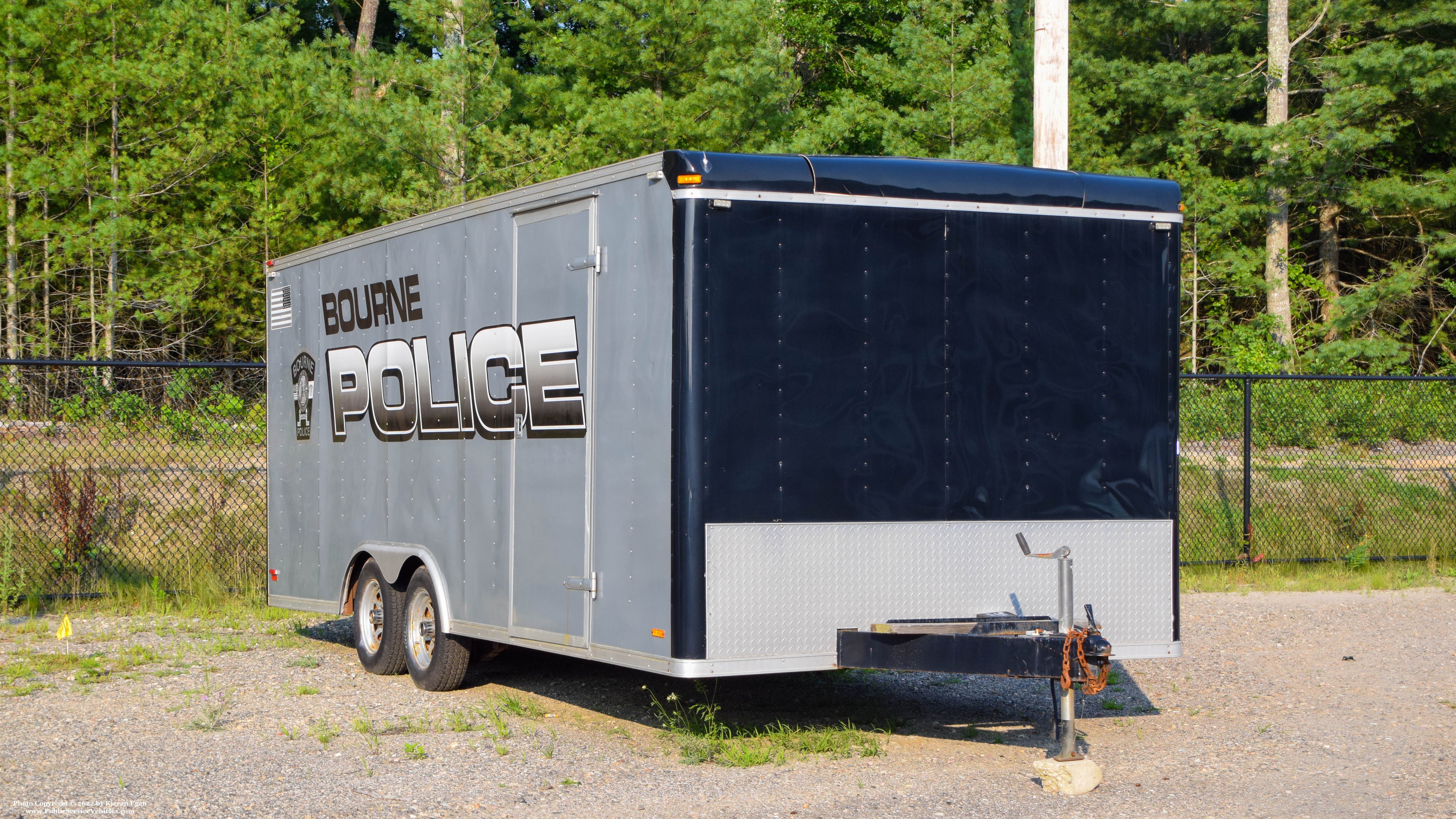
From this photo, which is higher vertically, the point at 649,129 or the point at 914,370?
the point at 649,129

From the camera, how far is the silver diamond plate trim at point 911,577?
21.5 ft

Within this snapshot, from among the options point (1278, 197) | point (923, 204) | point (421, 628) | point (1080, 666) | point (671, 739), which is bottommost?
point (671, 739)

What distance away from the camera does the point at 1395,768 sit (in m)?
6.82

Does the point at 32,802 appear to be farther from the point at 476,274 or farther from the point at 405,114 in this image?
the point at 405,114

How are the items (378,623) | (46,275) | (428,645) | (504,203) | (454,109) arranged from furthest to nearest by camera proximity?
(46,275) < (454,109) < (378,623) < (428,645) < (504,203)

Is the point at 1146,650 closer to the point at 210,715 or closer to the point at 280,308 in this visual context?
the point at 210,715

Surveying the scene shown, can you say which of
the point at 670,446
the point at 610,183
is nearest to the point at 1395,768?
the point at 670,446

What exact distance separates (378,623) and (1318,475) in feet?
37.3

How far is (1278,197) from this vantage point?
27.7m

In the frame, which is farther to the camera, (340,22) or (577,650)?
(340,22)

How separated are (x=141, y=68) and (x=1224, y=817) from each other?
2093 centimetres

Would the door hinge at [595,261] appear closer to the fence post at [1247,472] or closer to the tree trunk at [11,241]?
the fence post at [1247,472]

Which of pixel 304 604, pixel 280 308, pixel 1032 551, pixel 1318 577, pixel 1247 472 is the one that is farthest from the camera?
pixel 1247 472

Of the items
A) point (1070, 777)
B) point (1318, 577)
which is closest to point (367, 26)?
point (1318, 577)
